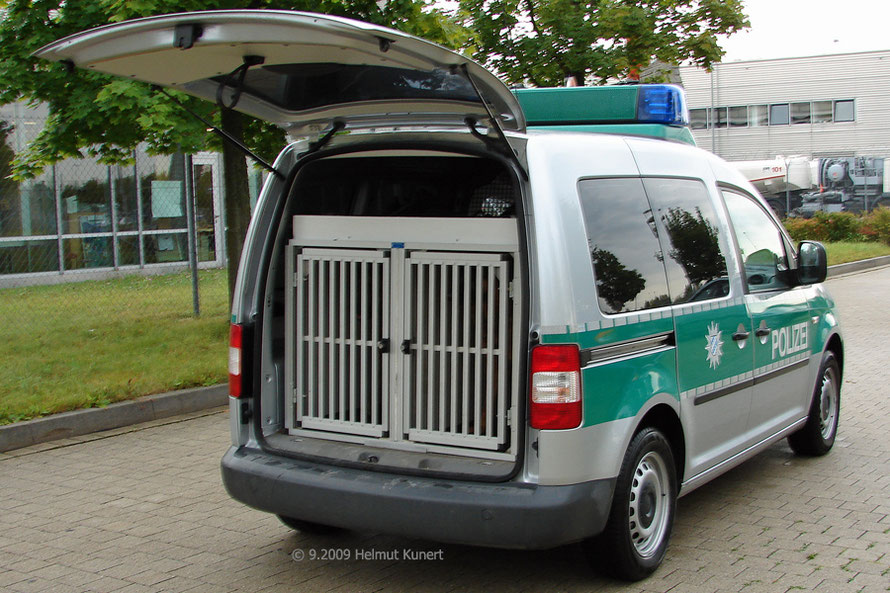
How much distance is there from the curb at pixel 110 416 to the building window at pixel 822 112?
48.0 metres

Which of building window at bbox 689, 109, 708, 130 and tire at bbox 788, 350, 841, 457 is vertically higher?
building window at bbox 689, 109, 708, 130

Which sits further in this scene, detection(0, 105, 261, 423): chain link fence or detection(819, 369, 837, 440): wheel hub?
detection(0, 105, 261, 423): chain link fence

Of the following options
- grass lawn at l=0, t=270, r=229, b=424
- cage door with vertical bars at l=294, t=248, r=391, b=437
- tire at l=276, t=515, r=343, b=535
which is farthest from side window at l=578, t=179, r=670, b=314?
grass lawn at l=0, t=270, r=229, b=424

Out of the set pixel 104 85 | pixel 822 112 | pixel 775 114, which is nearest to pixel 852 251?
pixel 104 85

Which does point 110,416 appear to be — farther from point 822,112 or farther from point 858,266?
point 822,112

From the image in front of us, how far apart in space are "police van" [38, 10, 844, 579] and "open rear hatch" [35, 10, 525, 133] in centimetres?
1

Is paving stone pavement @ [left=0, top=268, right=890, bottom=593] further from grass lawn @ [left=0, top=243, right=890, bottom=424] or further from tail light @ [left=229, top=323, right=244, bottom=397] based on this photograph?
grass lawn @ [left=0, top=243, right=890, bottom=424]

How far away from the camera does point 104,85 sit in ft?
32.3

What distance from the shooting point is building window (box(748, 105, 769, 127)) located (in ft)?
168

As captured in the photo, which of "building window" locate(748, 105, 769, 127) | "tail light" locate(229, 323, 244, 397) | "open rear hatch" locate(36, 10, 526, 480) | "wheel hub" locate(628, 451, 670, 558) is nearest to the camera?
"open rear hatch" locate(36, 10, 526, 480)

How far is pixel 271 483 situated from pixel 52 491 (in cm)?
241

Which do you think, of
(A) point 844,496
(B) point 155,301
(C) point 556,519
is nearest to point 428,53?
(C) point 556,519

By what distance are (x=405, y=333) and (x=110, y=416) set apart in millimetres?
4144

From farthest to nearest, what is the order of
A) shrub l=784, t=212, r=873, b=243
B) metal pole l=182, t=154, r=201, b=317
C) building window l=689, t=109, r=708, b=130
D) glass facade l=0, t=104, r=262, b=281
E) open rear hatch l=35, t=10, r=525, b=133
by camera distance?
building window l=689, t=109, r=708, b=130
shrub l=784, t=212, r=873, b=243
glass facade l=0, t=104, r=262, b=281
metal pole l=182, t=154, r=201, b=317
open rear hatch l=35, t=10, r=525, b=133
